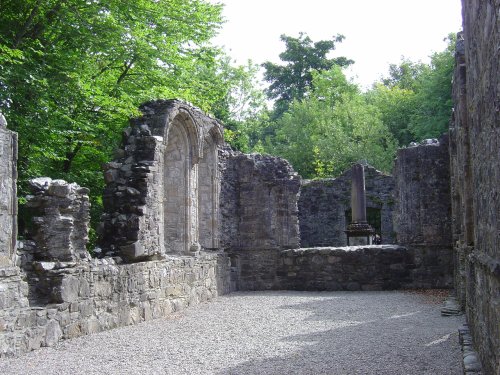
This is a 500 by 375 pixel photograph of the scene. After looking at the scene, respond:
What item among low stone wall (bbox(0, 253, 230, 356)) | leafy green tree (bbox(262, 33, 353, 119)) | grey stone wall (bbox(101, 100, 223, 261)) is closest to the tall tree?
grey stone wall (bbox(101, 100, 223, 261))

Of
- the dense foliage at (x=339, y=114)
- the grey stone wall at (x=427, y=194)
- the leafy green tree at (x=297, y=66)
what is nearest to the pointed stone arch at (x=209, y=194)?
the grey stone wall at (x=427, y=194)

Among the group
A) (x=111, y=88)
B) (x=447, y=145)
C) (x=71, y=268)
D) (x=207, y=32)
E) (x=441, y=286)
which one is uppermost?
(x=207, y=32)

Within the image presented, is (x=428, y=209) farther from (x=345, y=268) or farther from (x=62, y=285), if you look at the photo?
(x=62, y=285)

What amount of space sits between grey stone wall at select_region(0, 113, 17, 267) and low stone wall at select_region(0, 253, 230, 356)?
26cm

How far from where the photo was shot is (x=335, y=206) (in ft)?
74.3

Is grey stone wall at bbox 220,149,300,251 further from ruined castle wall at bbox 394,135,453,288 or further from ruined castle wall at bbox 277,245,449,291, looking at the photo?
ruined castle wall at bbox 394,135,453,288

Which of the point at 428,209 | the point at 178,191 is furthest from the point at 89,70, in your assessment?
the point at 428,209

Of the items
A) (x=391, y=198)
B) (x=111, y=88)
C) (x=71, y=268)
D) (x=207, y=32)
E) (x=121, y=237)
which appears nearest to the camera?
(x=71, y=268)

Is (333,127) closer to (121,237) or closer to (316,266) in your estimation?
(316,266)

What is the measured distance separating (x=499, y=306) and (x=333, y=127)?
100ft

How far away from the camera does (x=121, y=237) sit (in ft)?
34.6

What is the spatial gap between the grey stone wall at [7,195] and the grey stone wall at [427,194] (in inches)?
392

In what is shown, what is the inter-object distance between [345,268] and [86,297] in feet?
26.2

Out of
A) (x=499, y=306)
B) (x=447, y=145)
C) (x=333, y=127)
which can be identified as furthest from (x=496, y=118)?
(x=333, y=127)
